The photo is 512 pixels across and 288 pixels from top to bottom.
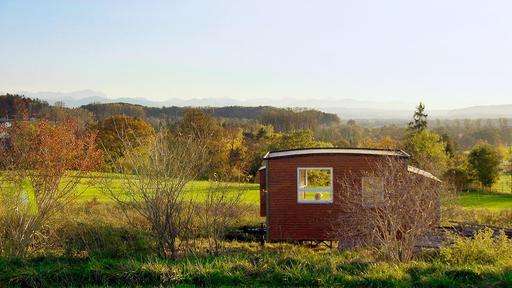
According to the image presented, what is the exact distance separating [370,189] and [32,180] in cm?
881

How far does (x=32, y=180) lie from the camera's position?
1171 centimetres

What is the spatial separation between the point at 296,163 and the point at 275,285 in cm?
908

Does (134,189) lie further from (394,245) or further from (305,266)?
(394,245)

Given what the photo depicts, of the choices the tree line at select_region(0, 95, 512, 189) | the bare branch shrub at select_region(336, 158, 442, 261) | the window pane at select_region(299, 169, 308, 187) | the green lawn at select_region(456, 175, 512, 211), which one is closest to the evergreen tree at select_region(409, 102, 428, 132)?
the tree line at select_region(0, 95, 512, 189)

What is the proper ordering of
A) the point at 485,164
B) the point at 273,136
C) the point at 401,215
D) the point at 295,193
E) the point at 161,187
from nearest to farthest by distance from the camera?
the point at 161,187
the point at 401,215
the point at 295,193
the point at 485,164
the point at 273,136

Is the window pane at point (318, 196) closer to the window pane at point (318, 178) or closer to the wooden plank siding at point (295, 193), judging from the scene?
the wooden plank siding at point (295, 193)

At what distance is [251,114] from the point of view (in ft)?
258

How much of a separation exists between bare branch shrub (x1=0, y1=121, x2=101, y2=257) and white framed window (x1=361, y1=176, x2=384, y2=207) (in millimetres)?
7369

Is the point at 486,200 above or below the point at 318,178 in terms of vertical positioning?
below

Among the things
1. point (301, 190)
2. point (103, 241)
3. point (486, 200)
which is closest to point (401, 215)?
point (301, 190)

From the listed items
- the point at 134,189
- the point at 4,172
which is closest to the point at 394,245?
the point at 134,189

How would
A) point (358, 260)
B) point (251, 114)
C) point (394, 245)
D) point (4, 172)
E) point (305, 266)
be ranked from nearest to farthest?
point (305, 266) → point (358, 260) → point (394, 245) → point (4, 172) → point (251, 114)

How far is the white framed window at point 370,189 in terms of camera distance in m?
13.5

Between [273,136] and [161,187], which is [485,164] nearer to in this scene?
[273,136]
